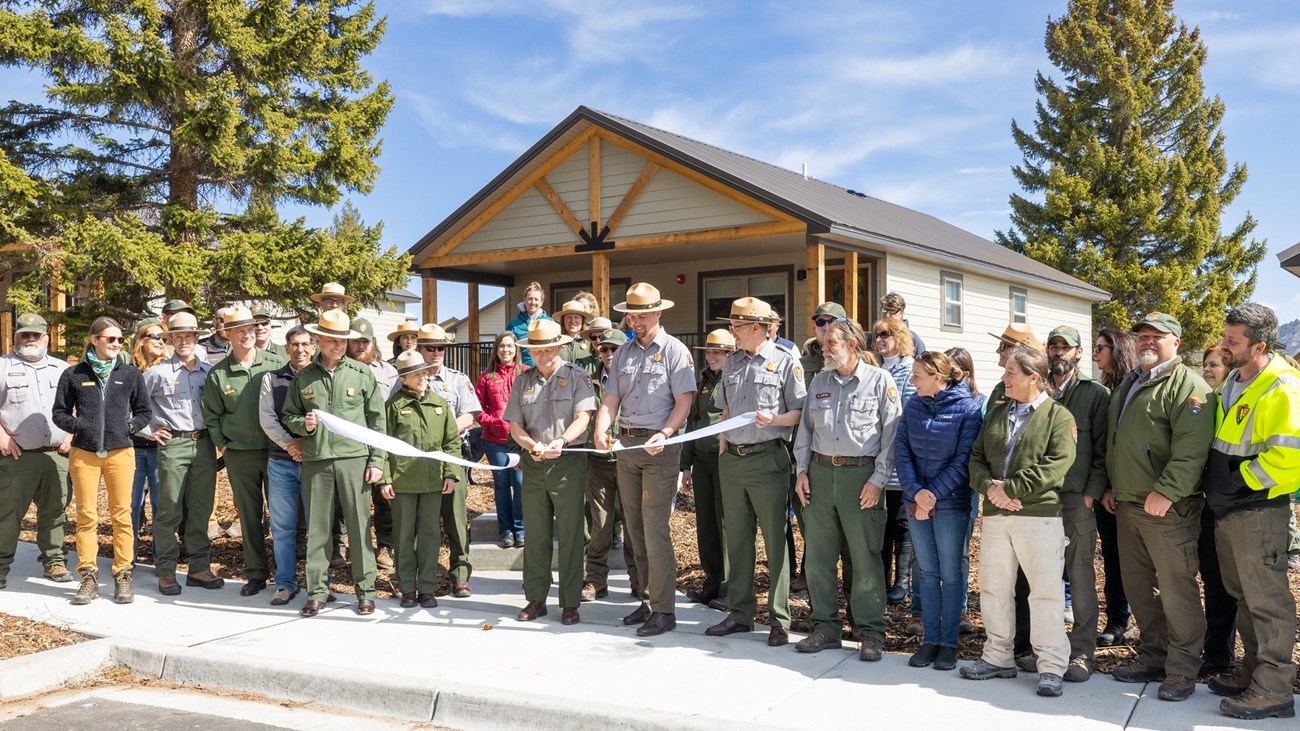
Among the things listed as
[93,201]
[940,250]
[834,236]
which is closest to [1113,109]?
[940,250]

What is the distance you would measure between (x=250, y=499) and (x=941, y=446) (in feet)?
17.2

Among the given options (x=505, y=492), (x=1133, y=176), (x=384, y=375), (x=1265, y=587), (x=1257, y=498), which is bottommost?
(x=1265, y=587)

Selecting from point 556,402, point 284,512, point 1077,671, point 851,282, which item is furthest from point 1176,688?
point 851,282

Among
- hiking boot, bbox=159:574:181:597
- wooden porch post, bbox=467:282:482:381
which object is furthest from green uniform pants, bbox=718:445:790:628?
wooden porch post, bbox=467:282:482:381

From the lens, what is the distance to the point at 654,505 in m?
6.31

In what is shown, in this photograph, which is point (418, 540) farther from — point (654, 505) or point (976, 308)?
point (976, 308)

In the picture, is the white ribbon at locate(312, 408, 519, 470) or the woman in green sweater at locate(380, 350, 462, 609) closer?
the white ribbon at locate(312, 408, 519, 470)

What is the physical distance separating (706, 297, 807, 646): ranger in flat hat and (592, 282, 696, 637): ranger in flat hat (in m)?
0.37

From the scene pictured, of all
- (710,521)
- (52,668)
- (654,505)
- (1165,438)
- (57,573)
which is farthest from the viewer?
(57,573)

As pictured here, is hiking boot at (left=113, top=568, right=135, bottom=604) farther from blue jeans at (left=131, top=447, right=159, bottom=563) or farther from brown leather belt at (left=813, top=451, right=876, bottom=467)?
brown leather belt at (left=813, top=451, right=876, bottom=467)

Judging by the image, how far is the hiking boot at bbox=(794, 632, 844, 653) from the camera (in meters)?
5.63

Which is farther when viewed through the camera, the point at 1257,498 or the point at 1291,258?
the point at 1291,258

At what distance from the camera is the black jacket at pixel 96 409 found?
22.6ft

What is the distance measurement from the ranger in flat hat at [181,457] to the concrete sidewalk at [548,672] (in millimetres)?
399
